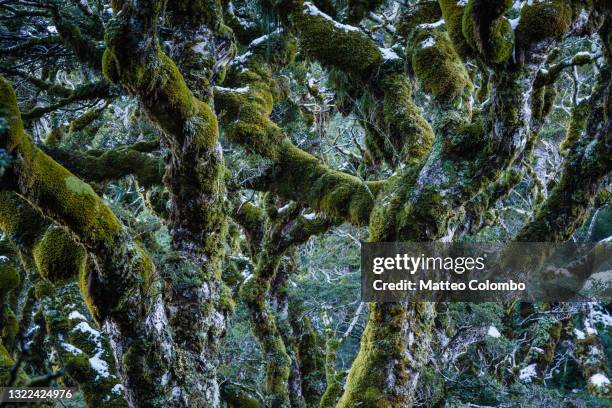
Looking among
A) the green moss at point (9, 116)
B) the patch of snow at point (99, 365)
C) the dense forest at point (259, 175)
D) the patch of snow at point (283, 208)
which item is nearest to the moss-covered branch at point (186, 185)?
the dense forest at point (259, 175)

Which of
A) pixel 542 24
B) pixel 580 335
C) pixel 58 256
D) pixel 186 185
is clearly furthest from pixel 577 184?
pixel 580 335

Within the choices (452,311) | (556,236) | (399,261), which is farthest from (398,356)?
(452,311)

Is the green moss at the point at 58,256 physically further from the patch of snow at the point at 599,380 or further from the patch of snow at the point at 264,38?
the patch of snow at the point at 599,380

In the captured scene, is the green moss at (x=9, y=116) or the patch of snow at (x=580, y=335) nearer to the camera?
the green moss at (x=9, y=116)

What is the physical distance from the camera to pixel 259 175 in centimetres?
670

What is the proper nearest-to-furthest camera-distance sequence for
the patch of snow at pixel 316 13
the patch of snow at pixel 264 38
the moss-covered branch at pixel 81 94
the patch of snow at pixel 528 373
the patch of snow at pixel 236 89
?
the moss-covered branch at pixel 81 94
the patch of snow at pixel 236 89
the patch of snow at pixel 316 13
the patch of snow at pixel 264 38
the patch of snow at pixel 528 373

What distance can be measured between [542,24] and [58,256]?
4340 millimetres

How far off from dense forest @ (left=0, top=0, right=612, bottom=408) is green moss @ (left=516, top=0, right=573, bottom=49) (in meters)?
0.02

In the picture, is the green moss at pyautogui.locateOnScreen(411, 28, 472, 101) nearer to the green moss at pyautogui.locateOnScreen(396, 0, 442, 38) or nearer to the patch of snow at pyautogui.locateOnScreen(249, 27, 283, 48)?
the green moss at pyautogui.locateOnScreen(396, 0, 442, 38)

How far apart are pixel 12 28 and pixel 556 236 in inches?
299

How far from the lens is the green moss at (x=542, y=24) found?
14.7ft

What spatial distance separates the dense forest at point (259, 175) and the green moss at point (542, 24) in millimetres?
16

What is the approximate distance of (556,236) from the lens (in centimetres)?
607

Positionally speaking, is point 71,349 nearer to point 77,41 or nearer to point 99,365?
point 99,365
